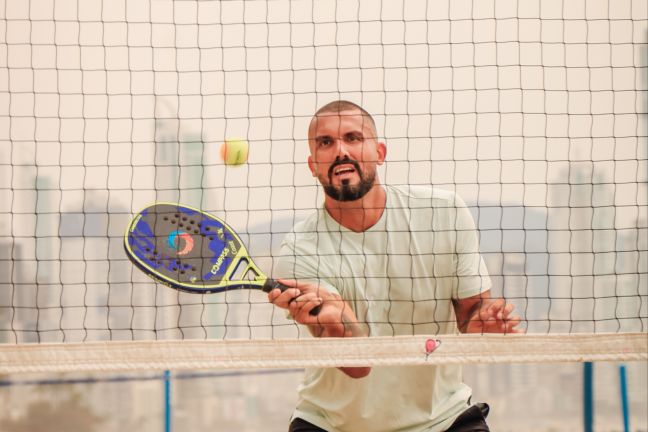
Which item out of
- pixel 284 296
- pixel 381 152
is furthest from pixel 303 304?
pixel 381 152

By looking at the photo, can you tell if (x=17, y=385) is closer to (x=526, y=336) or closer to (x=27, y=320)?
(x=27, y=320)

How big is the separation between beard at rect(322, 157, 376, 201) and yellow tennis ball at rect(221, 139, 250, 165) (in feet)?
2.21

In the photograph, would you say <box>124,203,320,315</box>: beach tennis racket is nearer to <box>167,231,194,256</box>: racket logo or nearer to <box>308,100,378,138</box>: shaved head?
<box>167,231,194,256</box>: racket logo

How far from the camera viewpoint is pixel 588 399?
13.0 feet

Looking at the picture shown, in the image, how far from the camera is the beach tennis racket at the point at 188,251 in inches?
96.4

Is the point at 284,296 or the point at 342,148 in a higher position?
the point at 342,148

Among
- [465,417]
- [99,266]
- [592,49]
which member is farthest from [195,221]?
[592,49]

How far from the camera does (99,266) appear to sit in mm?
4066

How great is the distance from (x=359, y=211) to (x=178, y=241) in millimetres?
553

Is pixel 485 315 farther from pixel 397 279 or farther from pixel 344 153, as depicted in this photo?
pixel 344 153

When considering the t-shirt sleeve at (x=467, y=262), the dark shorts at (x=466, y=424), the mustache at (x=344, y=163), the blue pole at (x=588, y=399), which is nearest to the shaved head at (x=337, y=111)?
the mustache at (x=344, y=163)

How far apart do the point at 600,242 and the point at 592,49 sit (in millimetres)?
971

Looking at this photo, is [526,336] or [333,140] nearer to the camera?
[526,336]

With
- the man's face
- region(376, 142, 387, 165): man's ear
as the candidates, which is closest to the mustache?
the man's face
